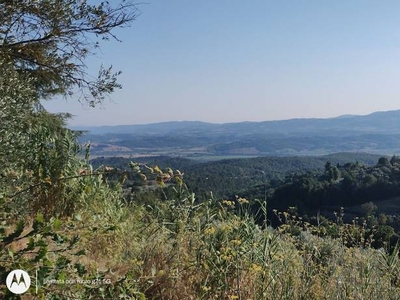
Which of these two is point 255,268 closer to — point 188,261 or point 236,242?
point 236,242

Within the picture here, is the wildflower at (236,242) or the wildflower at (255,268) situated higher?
the wildflower at (236,242)

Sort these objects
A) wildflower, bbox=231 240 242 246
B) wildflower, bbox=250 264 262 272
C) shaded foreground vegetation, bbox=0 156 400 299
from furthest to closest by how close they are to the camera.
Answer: wildflower, bbox=231 240 242 246
wildflower, bbox=250 264 262 272
shaded foreground vegetation, bbox=0 156 400 299

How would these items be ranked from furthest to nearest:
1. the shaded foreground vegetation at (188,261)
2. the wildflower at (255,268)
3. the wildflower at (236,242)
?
the wildflower at (236,242) < the wildflower at (255,268) < the shaded foreground vegetation at (188,261)

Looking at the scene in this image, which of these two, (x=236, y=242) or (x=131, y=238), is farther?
(x=131, y=238)

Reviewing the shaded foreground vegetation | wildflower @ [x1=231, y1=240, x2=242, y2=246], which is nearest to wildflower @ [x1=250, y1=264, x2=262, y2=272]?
the shaded foreground vegetation

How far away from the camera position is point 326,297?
2895 mm

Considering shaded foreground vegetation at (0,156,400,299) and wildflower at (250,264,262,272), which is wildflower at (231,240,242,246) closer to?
shaded foreground vegetation at (0,156,400,299)

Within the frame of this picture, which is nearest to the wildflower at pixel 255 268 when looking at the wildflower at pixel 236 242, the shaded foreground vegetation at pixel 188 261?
the shaded foreground vegetation at pixel 188 261

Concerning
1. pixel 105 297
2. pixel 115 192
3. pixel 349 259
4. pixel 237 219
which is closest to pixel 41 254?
pixel 105 297

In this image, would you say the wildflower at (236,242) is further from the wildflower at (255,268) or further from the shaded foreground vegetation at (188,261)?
the wildflower at (255,268)

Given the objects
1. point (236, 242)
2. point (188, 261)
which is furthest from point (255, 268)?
point (188, 261)

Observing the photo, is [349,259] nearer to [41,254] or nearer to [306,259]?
[306,259]

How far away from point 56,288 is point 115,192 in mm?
3420

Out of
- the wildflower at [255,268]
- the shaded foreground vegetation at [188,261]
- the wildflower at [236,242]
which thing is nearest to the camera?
the shaded foreground vegetation at [188,261]
